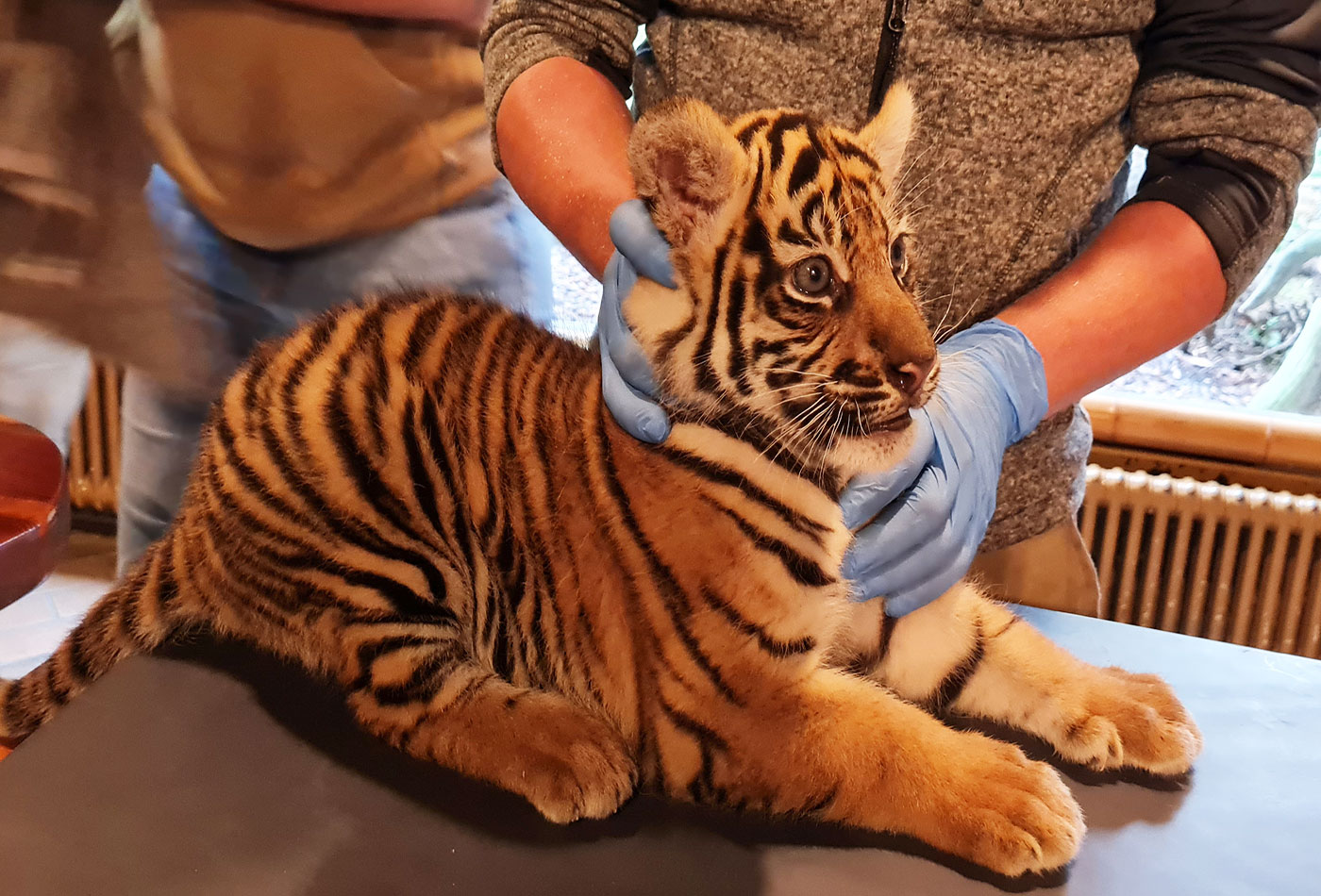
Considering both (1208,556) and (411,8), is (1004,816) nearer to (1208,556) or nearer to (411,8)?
(411,8)

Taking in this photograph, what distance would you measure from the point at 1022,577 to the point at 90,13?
1441 millimetres

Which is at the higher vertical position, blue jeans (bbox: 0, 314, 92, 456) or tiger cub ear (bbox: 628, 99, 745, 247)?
tiger cub ear (bbox: 628, 99, 745, 247)

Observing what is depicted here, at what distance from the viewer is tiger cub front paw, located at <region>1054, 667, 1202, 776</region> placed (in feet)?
2.70

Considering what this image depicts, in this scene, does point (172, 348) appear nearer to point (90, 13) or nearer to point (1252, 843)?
point (90, 13)

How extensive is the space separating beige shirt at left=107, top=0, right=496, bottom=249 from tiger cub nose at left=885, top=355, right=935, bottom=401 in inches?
33.2

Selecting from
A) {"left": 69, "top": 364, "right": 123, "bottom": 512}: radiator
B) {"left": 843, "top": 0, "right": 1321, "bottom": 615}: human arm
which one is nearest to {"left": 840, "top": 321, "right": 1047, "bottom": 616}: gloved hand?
{"left": 843, "top": 0, "right": 1321, "bottom": 615}: human arm

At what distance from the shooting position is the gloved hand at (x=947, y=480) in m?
0.84

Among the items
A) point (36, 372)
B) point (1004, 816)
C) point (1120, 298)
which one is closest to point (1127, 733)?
point (1004, 816)

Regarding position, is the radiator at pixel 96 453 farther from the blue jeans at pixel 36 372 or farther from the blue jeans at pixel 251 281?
the blue jeans at pixel 251 281

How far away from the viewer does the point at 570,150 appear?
41.9 inches

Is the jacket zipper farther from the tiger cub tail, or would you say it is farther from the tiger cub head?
the tiger cub tail

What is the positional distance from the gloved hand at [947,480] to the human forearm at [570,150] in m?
0.37

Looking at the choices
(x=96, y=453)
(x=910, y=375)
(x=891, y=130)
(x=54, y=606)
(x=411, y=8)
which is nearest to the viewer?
(x=910, y=375)

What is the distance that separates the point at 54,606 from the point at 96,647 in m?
1.90
